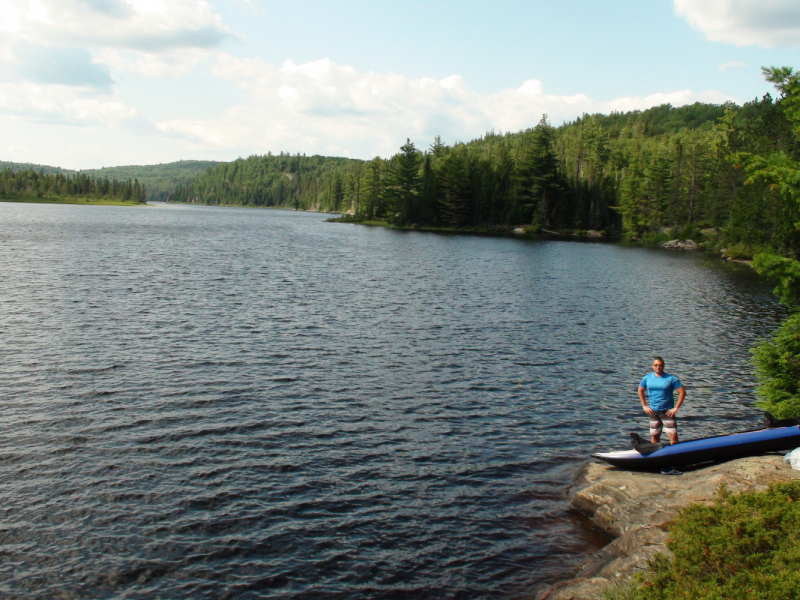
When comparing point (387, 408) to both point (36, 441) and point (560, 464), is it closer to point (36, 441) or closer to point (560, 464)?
point (560, 464)

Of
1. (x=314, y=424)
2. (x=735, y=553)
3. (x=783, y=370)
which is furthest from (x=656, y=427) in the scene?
(x=314, y=424)

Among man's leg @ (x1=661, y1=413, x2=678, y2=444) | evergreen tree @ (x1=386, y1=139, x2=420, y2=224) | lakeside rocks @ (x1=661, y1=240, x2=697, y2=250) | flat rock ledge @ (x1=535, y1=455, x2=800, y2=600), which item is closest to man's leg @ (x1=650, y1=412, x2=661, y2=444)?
man's leg @ (x1=661, y1=413, x2=678, y2=444)

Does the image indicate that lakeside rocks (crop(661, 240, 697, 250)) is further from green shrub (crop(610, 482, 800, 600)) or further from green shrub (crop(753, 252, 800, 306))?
green shrub (crop(610, 482, 800, 600))

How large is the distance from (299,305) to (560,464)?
83.9 feet

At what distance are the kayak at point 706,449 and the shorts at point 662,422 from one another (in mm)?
657

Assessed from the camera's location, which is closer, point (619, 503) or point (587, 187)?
point (619, 503)

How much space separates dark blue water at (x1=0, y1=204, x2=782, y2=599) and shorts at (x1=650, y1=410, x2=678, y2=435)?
232 centimetres

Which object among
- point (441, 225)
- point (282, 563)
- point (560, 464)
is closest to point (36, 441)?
point (282, 563)

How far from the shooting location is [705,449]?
16297 mm

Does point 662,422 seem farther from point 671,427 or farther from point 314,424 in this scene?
point 314,424

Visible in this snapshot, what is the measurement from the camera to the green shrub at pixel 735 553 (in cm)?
768

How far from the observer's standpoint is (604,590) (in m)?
10.3

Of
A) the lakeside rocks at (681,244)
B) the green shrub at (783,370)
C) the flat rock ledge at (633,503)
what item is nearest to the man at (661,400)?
the flat rock ledge at (633,503)

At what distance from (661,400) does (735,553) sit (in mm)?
9149
